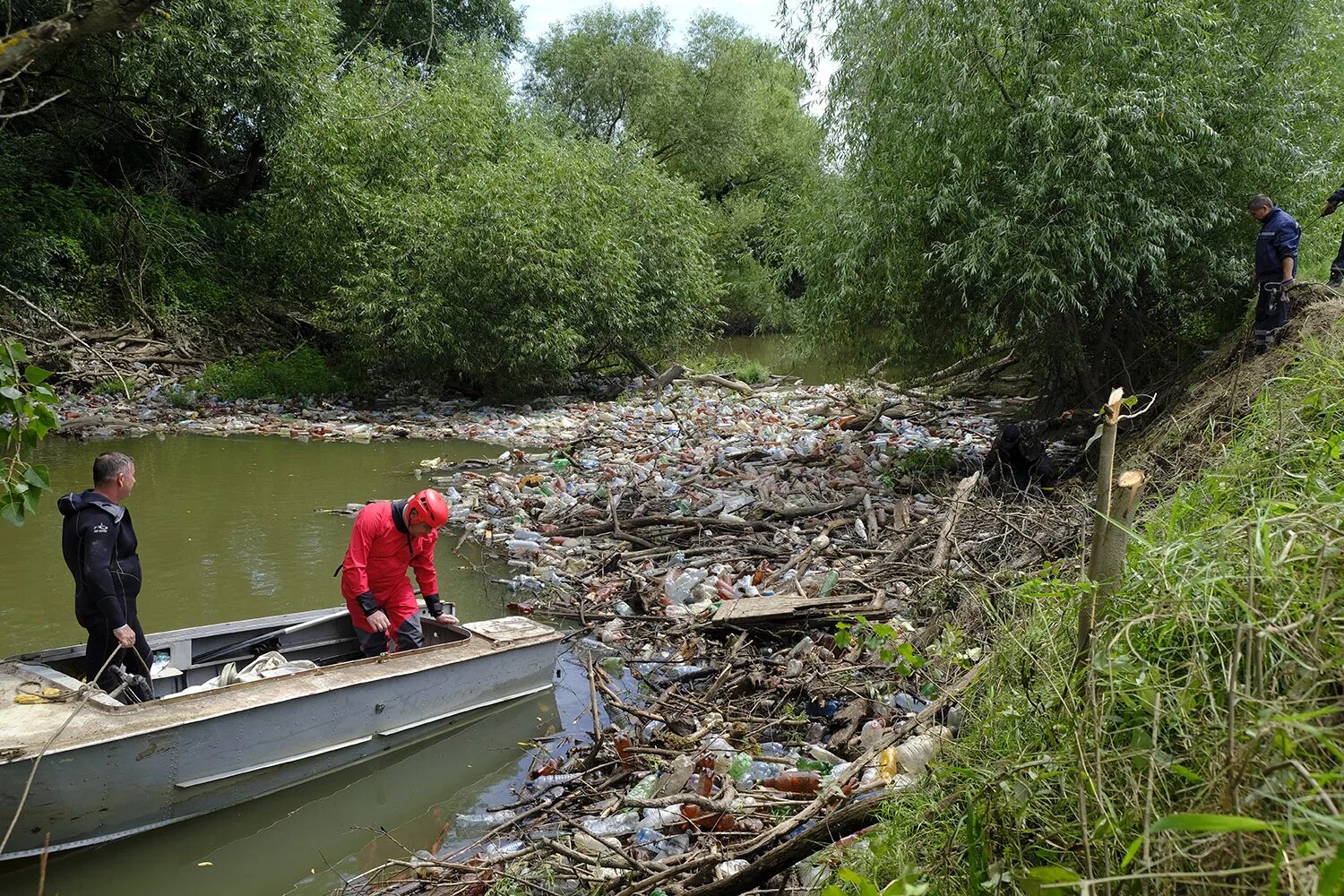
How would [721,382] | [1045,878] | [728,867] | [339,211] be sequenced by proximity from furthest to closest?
[721,382] → [339,211] → [728,867] → [1045,878]

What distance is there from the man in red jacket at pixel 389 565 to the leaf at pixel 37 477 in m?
2.71

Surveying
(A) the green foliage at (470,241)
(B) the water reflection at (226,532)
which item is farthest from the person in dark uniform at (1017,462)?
(A) the green foliage at (470,241)

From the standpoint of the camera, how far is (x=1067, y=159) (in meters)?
8.85

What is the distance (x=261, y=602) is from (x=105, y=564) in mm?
3636

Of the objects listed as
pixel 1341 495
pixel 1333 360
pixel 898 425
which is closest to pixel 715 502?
pixel 898 425

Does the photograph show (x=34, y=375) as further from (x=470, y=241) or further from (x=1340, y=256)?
(x=470, y=241)

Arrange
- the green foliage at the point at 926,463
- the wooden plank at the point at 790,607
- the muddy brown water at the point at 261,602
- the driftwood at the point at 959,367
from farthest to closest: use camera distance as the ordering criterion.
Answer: the driftwood at the point at 959,367 < the green foliage at the point at 926,463 < the wooden plank at the point at 790,607 < the muddy brown water at the point at 261,602

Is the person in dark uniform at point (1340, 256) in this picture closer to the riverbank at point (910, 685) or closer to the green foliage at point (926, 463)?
the riverbank at point (910, 685)

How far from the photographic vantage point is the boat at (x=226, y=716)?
424 centimetres

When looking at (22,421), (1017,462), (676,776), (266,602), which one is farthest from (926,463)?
(22,421)

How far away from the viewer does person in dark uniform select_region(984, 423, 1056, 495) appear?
8680 millimetres

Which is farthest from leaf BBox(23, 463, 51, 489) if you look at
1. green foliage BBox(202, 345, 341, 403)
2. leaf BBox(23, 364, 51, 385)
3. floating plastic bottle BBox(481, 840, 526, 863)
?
green foliage BBox(202, 345, 341, 403)

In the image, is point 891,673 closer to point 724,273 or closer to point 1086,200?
point 1086,200

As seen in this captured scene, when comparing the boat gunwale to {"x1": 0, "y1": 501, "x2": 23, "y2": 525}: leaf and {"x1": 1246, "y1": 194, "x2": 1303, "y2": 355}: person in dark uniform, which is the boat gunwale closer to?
{"x1": 0, "y1": 501, "x2": 23, "y2": 525}: leaf
